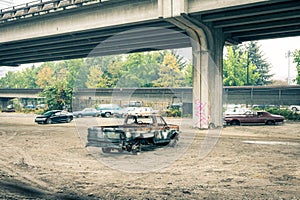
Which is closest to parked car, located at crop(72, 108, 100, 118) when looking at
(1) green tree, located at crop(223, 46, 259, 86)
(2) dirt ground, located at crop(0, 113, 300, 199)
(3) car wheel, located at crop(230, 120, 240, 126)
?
(3) car wheel, located at crop(230, 120, 240, 126)

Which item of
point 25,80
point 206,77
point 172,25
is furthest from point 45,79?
point 206,77

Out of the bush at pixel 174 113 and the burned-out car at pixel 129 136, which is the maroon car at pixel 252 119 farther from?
the burned-out car at pixel 129 136

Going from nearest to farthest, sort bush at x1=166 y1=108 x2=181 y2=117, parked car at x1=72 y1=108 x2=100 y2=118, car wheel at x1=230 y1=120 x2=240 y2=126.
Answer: car wheel at x1=230 y1=120 x2=240 y2=126 → parked car at x1=72 y1=108 x2=100 y2=118 → bush at x1=166 y1=108 x2=181 y2=117

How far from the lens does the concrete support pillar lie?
22391mm

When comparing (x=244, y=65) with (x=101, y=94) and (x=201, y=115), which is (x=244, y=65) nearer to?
(x=101, y=94)

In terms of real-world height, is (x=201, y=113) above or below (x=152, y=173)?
above

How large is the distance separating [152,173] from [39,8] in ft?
66.7

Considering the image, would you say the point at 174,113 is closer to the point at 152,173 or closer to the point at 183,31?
the point at 183,31

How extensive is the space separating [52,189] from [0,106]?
81414 mm

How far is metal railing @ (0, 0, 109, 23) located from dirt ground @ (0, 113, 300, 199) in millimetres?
12642

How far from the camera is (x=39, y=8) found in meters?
24.4

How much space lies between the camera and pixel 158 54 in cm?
8825

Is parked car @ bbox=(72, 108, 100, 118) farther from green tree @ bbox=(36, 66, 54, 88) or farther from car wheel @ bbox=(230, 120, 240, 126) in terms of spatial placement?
green tree @ bbox=(36, 66, 54, 88)

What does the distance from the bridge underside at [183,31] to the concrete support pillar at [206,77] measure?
3.62 ft
